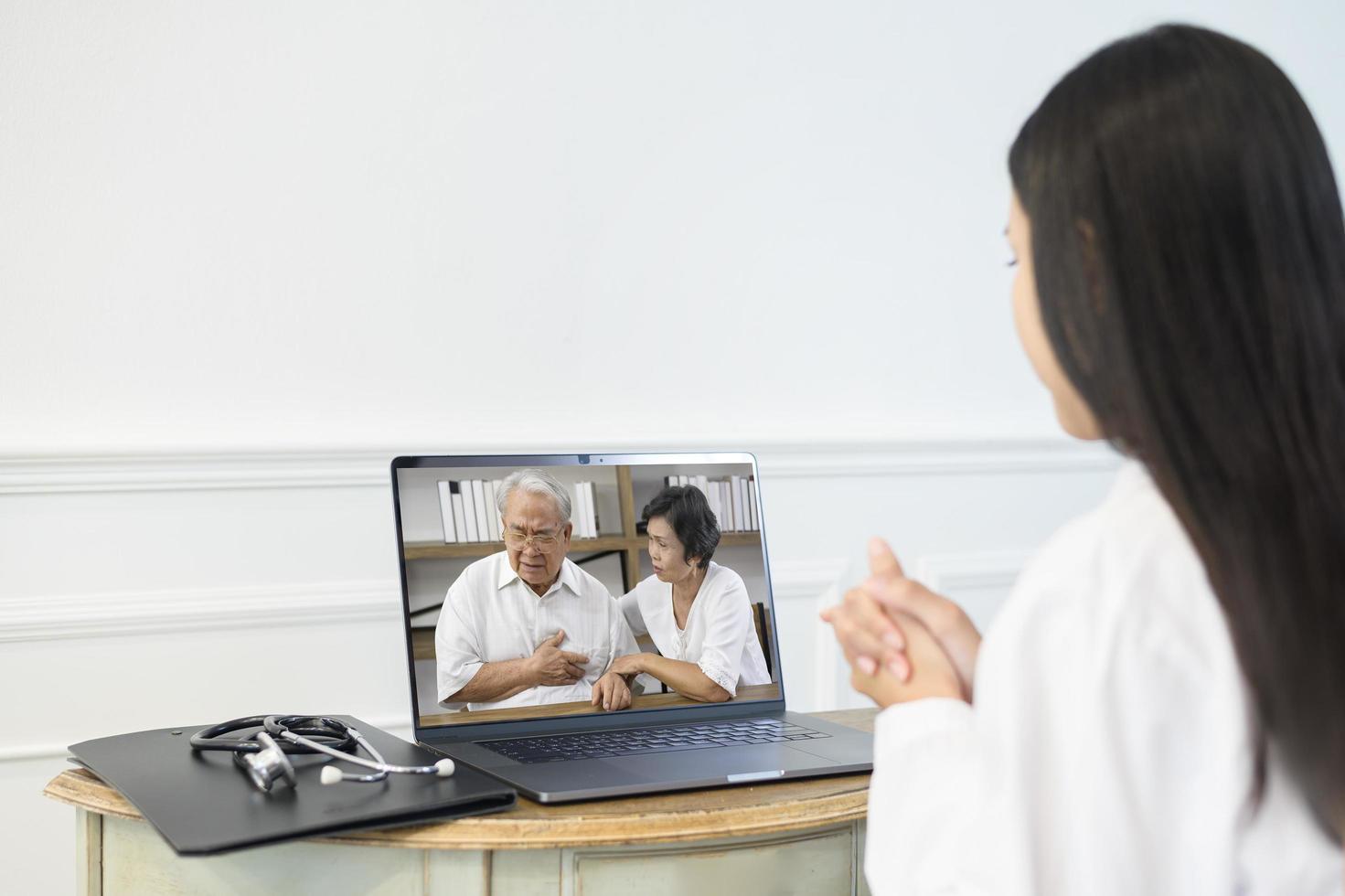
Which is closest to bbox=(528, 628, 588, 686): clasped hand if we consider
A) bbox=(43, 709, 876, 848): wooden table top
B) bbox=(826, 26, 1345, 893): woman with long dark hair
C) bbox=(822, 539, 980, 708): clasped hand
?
bbox=(43, 709, 876, 848): wooden table top

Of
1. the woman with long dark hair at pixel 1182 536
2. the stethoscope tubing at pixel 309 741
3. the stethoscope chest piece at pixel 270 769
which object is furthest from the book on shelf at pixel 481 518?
the woman with long dark hair at pixel 1182 536

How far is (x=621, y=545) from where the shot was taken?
115 cm

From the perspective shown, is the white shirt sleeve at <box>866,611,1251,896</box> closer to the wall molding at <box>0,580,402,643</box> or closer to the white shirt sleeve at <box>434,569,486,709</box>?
the white shirt sleeve at <box>434,569,486,709</box>

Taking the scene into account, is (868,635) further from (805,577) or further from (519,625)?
(805,577)

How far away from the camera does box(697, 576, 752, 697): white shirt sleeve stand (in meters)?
1.17

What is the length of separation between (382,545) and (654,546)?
0.49 m

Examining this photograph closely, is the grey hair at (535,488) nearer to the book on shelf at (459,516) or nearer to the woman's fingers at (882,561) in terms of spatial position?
the book on shelf at (459,516)

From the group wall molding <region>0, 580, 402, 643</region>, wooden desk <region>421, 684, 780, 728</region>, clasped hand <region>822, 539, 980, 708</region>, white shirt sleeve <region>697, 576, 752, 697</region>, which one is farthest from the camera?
wall molding <region>0, 580, 402, 643</region>

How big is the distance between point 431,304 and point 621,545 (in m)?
0.55

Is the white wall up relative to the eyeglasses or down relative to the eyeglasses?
up

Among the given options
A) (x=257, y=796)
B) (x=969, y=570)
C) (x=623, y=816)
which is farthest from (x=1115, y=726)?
(x=969, y=570)

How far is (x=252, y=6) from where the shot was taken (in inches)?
56.1

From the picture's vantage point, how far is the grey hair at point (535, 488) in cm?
113

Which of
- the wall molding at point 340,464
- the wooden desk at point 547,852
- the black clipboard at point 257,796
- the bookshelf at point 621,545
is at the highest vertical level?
the wall molding at point 340,464
